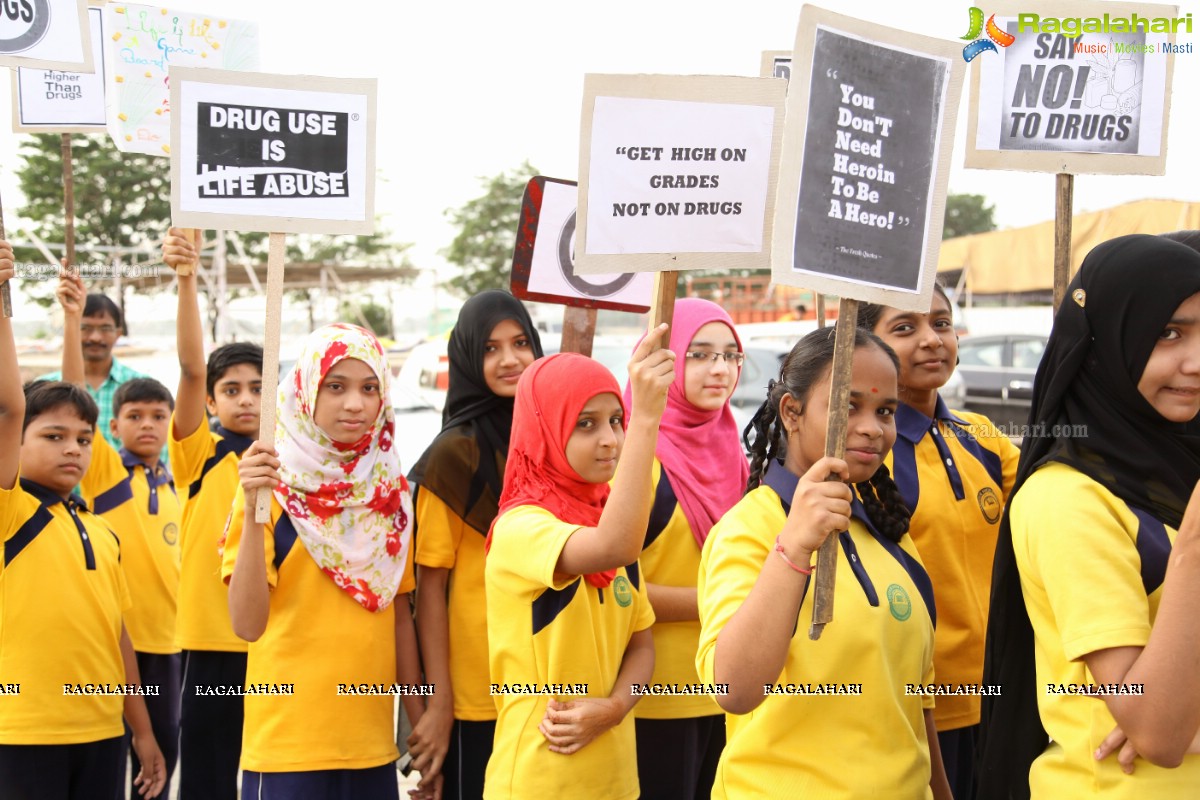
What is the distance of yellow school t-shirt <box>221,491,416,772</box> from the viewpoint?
2.92 metres

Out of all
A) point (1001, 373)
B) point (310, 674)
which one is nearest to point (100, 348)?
point (310, 674)

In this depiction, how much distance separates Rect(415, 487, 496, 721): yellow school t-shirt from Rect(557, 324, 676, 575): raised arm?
0.77 metres

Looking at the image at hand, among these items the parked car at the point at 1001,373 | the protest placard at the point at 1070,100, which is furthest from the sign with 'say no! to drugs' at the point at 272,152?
the parked car at the point at 1001,373

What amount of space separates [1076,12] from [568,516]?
1928 millimetres

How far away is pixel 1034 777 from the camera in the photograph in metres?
2.00

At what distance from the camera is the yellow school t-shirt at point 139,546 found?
13.5ft

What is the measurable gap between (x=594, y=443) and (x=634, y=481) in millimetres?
376

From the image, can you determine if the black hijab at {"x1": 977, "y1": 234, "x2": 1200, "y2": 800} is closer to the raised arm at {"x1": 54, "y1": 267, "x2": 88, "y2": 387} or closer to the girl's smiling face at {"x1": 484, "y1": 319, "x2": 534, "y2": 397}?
the girl's smiling face at {"x1": 484, "y1": 319, "x2": 534, "y2": 397}

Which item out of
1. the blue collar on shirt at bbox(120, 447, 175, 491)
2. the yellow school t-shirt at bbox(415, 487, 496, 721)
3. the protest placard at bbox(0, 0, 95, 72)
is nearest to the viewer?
the yellow school t-shirt at bbox(415, 487, 496, 721)

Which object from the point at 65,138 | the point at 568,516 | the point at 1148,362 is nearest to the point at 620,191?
the point at 568,516

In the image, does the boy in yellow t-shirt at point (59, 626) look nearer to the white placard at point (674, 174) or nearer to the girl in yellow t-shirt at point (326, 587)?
the girl in yellow t-shirt at point (326, 587)

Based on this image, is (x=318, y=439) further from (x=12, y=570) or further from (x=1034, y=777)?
(x=1034, y=777)

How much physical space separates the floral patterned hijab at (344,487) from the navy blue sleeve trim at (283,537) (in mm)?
30

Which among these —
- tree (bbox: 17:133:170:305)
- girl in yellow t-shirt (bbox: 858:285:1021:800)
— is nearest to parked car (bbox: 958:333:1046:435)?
girl in yellow t-shirt (bbox: 858:285:1021:800)
